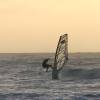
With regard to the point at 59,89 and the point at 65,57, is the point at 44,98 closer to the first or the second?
the point at 59,89

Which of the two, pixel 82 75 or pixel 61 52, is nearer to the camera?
pixel 61 52

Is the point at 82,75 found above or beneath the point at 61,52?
beneath

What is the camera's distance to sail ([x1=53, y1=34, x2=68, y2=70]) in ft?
241

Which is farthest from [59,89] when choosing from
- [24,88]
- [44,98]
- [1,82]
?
[1,82]

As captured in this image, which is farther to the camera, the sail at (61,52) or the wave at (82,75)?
the wave at (82,75)

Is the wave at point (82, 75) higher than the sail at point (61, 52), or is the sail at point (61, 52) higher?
the sail at point (61, 52)

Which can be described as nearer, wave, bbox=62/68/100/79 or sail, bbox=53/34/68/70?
sail, bbox=53/34/68/70

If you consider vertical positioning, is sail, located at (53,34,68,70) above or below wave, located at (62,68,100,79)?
above

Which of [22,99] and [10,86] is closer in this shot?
[22,99]

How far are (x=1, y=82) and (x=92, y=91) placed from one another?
1614 centimetres

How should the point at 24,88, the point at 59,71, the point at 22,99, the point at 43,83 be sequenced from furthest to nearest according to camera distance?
1. the point at 59,71
2. the point at 43,83
3. the point at 24,88
4. the point at 22,99

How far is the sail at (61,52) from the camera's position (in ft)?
241

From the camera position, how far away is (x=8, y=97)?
49750 millimetres

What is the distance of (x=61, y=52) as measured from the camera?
7588 cm
